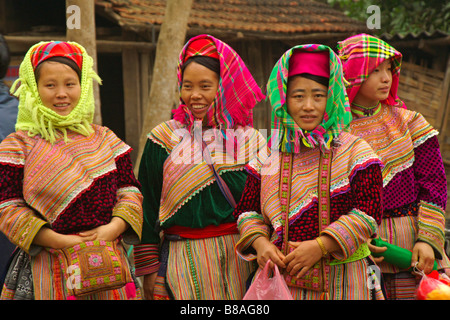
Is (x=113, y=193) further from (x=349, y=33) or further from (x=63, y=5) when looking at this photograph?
(x=349, y=33)

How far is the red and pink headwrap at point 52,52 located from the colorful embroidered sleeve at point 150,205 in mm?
A: 629

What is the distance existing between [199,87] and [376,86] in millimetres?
1003

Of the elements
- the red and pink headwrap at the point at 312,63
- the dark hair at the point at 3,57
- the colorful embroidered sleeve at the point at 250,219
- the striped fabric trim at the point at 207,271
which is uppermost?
the red and pink headwrap at the point at 312,63

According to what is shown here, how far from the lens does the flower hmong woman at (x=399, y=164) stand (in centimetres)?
307

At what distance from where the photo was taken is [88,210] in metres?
2.76

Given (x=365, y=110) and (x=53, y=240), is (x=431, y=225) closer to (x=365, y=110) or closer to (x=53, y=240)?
(x=365, y=110)

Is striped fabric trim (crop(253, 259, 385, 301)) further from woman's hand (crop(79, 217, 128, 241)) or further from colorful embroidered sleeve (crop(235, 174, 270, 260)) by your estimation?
woman's hand (crop(79, 217, 128, 241))

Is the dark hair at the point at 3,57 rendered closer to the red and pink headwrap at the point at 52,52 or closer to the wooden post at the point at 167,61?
the red and pink headwrap at the point at 52,52

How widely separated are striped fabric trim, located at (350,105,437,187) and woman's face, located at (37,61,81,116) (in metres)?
1.56

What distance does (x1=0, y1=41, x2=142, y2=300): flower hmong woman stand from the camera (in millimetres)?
2670

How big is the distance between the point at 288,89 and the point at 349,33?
7887mm

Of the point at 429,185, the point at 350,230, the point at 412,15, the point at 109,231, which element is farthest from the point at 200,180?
the point at 412,15

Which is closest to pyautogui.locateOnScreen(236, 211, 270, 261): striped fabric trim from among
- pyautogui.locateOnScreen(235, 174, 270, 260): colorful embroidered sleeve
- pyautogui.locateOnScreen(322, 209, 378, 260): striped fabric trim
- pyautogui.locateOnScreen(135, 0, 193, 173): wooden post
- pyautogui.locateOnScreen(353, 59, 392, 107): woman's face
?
pyautogui.locateOnScreen(235, 174, 270, 260): colorful embroidered sleeve

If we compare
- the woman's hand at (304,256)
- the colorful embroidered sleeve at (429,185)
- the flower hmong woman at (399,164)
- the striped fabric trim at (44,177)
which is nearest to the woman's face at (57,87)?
Answer: the striped fabric trim at (44,177)
